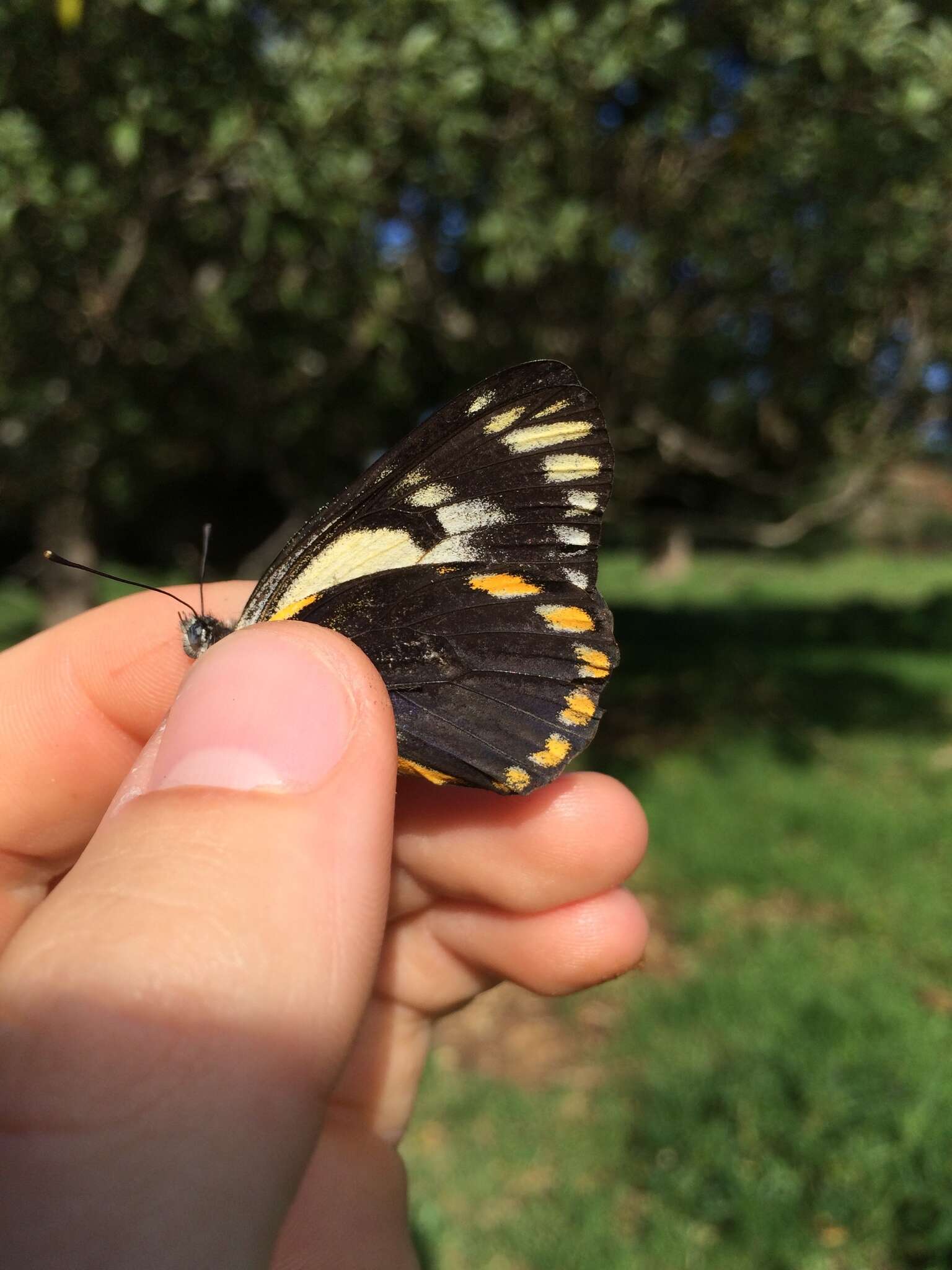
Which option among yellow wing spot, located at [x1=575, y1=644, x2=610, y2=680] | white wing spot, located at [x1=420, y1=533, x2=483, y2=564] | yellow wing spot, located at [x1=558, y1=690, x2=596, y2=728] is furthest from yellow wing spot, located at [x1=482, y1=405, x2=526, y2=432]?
yellow wing spot, located at [x1=558, y1=690, x2=596, y2=728]

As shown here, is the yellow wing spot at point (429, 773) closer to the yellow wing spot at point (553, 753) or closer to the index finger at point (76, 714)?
the yellow wing spot at point (553, 753)

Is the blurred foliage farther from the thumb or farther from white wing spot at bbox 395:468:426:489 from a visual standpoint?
the thumb

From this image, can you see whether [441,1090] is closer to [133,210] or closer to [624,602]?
[133,210]

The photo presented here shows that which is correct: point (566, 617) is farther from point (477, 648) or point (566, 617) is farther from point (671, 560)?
point (671, 560)

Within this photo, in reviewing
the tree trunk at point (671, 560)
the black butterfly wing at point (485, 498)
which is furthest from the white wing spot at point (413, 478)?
the tree trunk at point (671, 560)

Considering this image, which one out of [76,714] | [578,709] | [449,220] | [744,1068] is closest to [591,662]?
[578,709]

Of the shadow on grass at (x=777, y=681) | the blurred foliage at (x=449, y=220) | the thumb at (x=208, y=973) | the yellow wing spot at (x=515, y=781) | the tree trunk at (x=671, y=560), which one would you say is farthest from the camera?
the tree trunk at (x=671, y=560)
